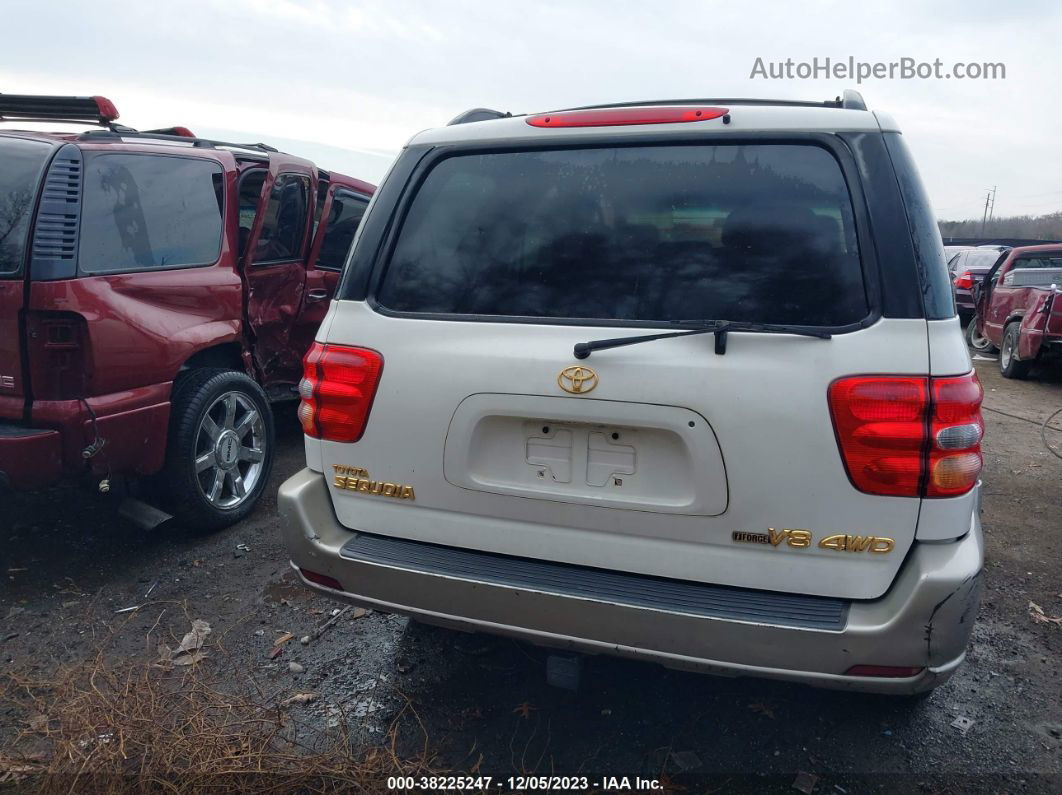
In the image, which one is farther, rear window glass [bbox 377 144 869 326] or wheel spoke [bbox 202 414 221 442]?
wheel spoke [bbox 202 414 221 442]

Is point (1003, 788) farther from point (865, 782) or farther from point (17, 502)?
point (17, 502)

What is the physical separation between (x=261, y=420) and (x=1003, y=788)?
3.95 meters

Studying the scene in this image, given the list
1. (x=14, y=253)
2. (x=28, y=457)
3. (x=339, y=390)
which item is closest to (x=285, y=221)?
(x=14, y=253)

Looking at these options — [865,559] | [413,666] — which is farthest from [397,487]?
[865,559]

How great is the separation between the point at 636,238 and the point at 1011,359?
31.1 ft

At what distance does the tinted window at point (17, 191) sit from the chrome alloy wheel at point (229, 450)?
3.87ft

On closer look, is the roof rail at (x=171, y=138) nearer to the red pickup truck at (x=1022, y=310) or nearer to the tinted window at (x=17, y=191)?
the tinted window at (x=17, y=191)

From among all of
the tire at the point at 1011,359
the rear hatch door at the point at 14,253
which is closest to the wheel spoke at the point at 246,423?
the rear hatch door at the point at 14,253

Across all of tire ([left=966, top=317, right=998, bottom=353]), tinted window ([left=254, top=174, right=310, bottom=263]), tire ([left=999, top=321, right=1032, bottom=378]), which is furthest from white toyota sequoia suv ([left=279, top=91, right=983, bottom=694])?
tire ([left=966, top=317, right=998, bottom=353])

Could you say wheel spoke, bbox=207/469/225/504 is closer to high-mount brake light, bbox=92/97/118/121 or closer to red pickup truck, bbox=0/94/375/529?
red pickup truck, bbox=0/94/375/529

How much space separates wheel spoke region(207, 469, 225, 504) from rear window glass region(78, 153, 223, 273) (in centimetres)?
116

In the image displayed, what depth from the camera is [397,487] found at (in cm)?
241

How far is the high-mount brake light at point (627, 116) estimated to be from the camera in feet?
7.38

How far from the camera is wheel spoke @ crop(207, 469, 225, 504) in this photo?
427 cm
